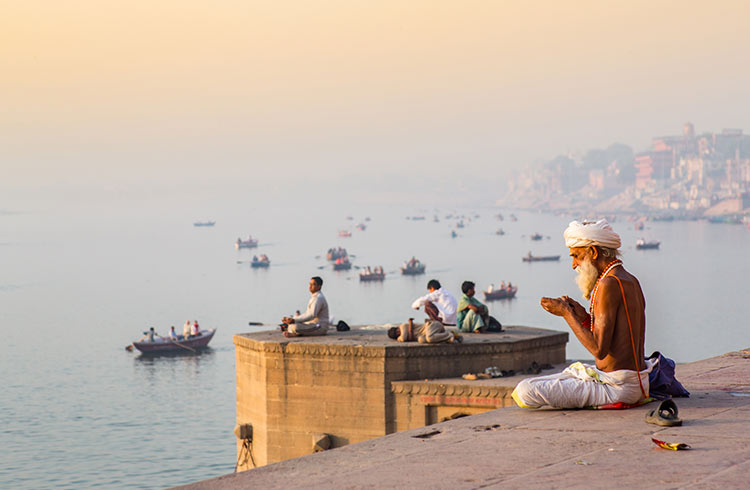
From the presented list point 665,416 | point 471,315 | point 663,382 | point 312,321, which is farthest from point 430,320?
point 665,416

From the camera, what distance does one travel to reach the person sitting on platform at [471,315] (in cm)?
1570

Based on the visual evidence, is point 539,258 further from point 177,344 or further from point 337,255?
point 177,344

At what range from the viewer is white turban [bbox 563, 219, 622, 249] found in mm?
6949

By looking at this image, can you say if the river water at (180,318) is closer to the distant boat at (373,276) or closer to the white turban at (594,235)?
the distant boat at (373,276)

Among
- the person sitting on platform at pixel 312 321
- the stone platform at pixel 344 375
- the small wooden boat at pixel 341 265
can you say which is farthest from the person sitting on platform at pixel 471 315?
the small wooden boat at pixel 341 265

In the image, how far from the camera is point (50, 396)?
55750mm

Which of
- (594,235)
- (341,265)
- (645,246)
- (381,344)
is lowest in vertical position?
(381,344)

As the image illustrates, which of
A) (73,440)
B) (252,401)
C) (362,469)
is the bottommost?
(73,440)

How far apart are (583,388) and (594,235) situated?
1080 millimetres

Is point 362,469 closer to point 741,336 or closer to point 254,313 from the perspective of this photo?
point 741,336

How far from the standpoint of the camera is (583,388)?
22.9ft

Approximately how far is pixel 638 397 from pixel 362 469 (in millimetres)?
2354

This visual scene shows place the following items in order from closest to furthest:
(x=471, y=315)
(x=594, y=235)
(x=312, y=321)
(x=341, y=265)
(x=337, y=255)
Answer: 1. (x=594, y=235)
2. (x=312, y=321)
3. (x=471, y=315)
4. (x=341, y=265)
5. (x=337, y=255)

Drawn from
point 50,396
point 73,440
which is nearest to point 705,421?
point 73,440
